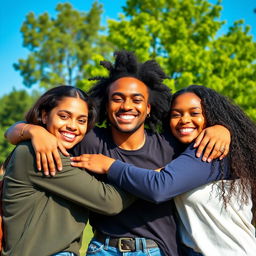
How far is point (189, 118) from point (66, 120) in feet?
3.49

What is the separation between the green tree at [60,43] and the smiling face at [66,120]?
1104 inches

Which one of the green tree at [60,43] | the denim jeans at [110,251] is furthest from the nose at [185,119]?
the green tree at [60,43]

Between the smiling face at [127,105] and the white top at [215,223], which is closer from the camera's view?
the white top at [215,223]

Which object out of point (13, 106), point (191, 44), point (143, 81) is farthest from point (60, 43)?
point (143, 81)

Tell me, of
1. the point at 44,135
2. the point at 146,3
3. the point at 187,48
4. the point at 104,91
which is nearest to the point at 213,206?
the point at 44,135

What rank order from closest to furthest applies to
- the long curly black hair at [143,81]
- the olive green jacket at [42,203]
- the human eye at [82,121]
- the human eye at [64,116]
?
the olive green jacket at [42,203] → the human eye at [64,116] → the human eye at [82,121] → the long curly black hair at [143,81]

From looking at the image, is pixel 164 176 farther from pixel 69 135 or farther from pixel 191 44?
pixel 191 44

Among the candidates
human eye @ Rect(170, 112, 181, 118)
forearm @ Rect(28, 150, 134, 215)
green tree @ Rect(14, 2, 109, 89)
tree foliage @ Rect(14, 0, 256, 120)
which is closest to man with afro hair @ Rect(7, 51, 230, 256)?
forearm @ Rect(28, 150, 134, 215)

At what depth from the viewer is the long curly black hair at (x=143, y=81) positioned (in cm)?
341

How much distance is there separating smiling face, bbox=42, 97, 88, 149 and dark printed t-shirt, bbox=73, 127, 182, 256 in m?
0.27

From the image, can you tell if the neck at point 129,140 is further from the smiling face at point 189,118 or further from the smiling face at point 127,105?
the smiling face at point 189,118

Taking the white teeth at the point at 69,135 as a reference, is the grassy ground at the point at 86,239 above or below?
below

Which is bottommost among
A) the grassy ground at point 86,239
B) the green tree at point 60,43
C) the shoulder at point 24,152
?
the grassy ground at point 86,239

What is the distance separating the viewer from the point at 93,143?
3072mm
